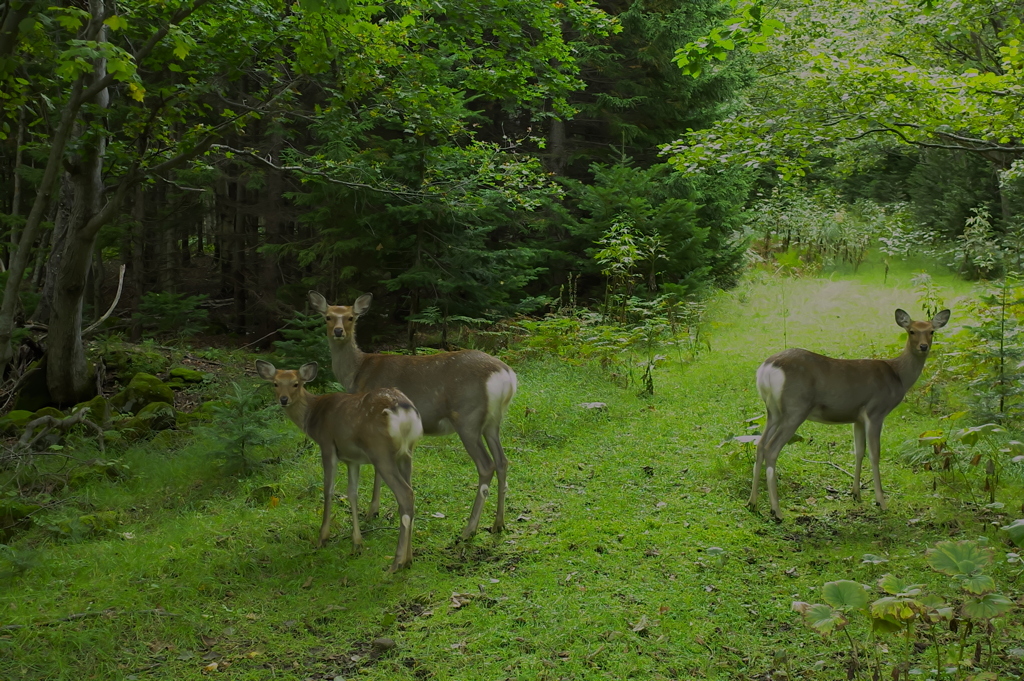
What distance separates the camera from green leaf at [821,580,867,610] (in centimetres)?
337

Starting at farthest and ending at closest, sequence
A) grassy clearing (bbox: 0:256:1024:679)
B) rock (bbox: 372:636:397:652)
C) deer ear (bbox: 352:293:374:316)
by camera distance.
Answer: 1. deer ear (bbox: 352:293:374:316)
2. rock (bbox: 372:636:397:652)
3. grassy clearing (bbox: 0:256:1024:679)

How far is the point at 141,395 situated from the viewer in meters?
9.94

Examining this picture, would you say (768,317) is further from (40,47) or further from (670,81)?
(40,47)

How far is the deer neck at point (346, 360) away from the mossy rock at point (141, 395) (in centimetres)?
407

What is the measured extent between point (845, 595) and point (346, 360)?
4.42m

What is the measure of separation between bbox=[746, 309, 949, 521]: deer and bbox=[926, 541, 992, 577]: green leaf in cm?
255

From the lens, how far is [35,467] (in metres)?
7.15

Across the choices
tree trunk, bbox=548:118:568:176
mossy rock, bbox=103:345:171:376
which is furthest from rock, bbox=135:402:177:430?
tree trunk, bbox=548:118:568:176

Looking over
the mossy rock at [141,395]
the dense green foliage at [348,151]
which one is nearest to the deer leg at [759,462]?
the dense green foliage at [348,151]

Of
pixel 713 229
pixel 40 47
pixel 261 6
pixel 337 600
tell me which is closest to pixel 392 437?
pixel 337 600

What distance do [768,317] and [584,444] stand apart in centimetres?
727

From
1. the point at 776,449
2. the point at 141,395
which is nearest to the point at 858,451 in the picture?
the point at 776,449

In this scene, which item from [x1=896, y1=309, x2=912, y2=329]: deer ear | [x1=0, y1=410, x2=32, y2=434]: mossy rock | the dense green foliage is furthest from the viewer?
[x1=0, y1=410, x2=32, y2=434]: mossy rock

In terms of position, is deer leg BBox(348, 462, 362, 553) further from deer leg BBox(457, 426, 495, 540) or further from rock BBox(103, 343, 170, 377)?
rock BBox(103, 343, 170, 377)
